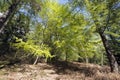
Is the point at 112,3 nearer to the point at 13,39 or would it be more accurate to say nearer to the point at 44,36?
the point at 44,36

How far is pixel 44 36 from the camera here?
21.3 meters

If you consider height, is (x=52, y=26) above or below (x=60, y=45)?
above

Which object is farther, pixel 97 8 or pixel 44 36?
pixel 44 36

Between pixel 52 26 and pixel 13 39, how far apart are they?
4.01 metres

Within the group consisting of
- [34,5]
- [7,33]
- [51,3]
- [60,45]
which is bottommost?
[60,45]

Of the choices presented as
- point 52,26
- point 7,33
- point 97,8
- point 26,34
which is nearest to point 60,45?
point 52,26

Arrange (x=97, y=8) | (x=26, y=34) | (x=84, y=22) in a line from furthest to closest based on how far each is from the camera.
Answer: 1. (x=26, y=34)
2. (x=84, y=22)
3. (x=97, y=8)

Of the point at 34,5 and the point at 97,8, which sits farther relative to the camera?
the point at 34,5

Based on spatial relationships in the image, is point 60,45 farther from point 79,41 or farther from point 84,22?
point 84,22

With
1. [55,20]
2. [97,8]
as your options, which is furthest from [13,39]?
[97,8]

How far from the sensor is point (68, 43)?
20766 millimetres

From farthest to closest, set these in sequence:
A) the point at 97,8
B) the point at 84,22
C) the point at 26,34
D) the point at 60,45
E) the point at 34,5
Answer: the point at 26,34, the point at 60,45, the point at 34,5, the point at 84,22, the point at 97,8

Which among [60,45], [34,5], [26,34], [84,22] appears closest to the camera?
[84,22]

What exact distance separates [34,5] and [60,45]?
5.41 metres
